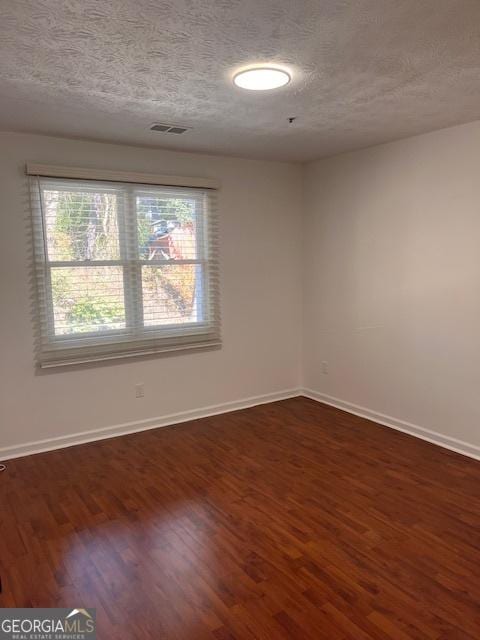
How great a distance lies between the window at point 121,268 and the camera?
355 cm

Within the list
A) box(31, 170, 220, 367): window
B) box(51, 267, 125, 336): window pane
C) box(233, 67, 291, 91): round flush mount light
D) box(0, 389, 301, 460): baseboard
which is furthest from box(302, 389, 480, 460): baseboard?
box(233, 67, 291, 91): round flush mount light

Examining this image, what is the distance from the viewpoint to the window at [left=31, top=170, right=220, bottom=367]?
3549mm

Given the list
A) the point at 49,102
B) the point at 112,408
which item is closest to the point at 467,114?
the point at 49,102

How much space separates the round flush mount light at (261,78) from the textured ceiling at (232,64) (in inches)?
2.6

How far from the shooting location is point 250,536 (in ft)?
8.05

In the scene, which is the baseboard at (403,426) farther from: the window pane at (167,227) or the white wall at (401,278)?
the window pane at (167,227)

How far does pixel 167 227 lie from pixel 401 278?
2.06 m

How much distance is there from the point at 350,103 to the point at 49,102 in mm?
1780

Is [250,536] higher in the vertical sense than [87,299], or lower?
lower

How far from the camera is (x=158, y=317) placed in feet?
13.4

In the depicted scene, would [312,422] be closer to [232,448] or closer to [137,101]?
[232,448]

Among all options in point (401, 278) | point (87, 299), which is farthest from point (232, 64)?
point (401, 278)

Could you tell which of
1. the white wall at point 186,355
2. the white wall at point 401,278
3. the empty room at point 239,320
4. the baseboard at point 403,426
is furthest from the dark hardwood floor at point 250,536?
the white wall at point 401,278

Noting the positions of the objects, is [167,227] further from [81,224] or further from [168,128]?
[168,128]
